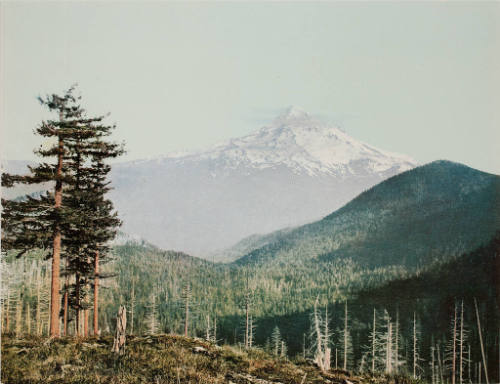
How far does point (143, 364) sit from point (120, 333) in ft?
6.98

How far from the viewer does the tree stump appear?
732 inches

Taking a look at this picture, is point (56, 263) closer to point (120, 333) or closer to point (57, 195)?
point (57, 195)

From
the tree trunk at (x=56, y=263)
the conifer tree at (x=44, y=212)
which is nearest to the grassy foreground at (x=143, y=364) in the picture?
the tree trunk at (x=56, y=263)

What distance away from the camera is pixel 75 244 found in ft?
98.6

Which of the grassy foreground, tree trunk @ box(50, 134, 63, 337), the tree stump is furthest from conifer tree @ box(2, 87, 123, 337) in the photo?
the tree stump

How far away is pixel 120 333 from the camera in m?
18.9

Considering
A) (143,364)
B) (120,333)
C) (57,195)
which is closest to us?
(143,364)

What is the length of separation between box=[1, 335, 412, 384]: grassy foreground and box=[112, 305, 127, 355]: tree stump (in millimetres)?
324

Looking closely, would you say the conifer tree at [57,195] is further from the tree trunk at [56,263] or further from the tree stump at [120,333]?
the tree stump at [120,333]

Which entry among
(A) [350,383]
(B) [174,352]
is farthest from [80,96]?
(A) [350,383]

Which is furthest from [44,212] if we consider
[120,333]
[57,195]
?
[120,333]

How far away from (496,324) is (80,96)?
147 meters

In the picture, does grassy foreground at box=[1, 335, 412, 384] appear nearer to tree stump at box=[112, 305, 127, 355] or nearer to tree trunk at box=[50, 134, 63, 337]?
tree stump at box=[112, 305, 127, 355]

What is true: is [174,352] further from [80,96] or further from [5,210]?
[80,96]
